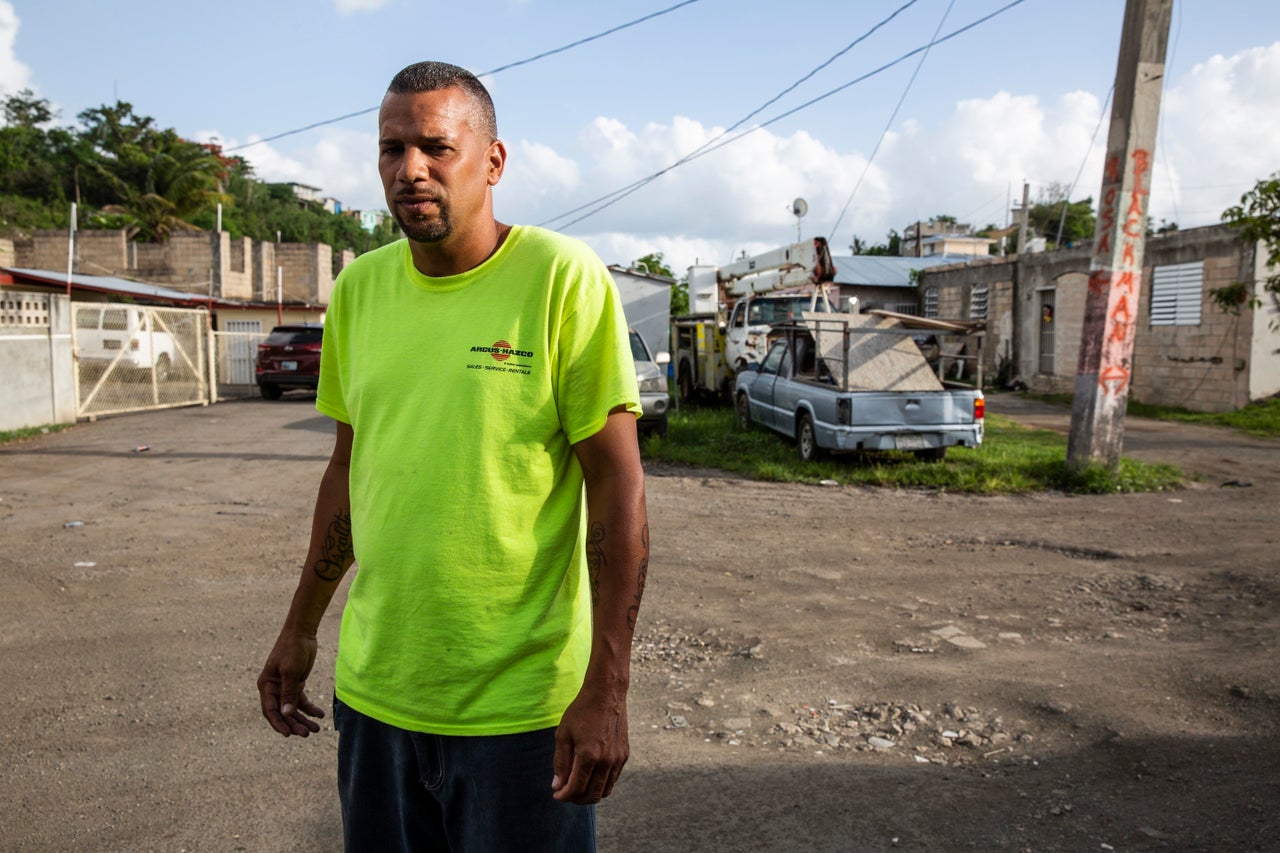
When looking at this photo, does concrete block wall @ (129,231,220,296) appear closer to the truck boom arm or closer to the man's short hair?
the truck boom arm

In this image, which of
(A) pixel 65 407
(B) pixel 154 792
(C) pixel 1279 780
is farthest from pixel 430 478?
(A) pixel 65 407

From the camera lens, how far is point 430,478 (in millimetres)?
1802

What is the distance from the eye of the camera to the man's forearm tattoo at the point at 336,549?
2.18 m

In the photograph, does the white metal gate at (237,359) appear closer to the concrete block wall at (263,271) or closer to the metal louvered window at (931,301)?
the concrete block wall at (263,271)

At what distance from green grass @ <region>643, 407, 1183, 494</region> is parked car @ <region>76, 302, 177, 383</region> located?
9903mm

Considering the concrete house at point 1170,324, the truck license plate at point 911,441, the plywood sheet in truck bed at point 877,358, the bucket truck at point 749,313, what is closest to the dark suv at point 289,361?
the bucket truck at point 749,313

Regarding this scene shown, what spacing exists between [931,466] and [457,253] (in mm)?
9701

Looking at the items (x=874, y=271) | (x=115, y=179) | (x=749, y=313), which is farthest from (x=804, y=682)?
(x=115, y=179)

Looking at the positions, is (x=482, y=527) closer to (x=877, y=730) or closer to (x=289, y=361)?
(x=877, y=730)

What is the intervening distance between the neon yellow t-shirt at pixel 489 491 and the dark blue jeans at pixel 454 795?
4cm

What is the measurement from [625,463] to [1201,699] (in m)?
3.72

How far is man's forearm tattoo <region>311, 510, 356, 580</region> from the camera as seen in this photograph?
2.18 meters

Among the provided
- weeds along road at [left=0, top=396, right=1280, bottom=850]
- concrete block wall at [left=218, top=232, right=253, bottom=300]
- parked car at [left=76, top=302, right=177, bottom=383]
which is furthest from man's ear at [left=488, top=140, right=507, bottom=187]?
concrete block wall at [left=218, top=232, right=253, bottom=300]

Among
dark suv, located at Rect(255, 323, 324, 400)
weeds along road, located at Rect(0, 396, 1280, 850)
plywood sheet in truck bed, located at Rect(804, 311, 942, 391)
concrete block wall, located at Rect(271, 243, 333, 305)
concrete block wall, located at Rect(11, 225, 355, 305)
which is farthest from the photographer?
concrete block wall, located at Rect(271, 243, 333, 305)
